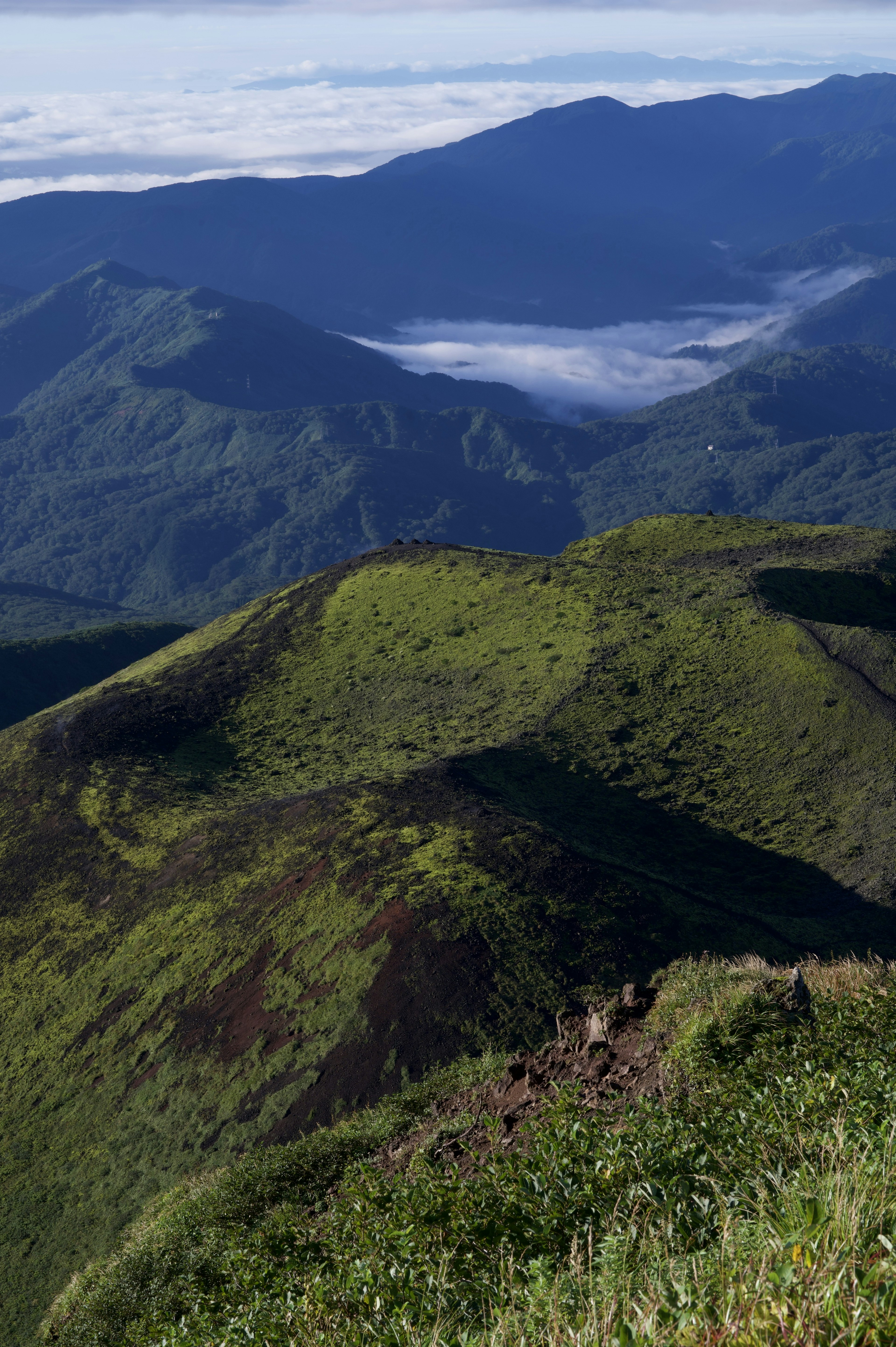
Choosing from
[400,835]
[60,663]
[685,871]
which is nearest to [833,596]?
[685,871]

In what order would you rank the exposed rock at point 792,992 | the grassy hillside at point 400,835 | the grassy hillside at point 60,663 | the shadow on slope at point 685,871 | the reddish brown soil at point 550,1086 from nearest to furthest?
the reddish brown soil at point 550,1086 → the exposed rock at point 792,992 → the grassy hillside at point 400,835 → the shadow on slope at point 685,871 → the grassy hillside at point 60,663

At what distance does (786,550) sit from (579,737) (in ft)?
125

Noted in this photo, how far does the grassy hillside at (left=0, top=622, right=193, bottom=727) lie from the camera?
158125mm

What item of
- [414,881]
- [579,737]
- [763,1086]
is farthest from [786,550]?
[763,1086]

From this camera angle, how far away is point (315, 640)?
276 ft

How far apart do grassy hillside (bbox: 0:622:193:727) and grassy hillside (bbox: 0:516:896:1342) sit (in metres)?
76.3

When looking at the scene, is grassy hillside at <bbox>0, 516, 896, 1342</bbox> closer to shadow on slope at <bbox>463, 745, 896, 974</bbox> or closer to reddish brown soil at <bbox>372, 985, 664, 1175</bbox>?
shadow on slope at <bbox>463, 745, 896, 974</bbox>

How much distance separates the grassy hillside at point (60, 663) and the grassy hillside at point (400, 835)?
250ft

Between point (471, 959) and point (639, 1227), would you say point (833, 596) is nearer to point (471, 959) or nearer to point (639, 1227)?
point (471, 959)

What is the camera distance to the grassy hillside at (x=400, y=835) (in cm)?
3775

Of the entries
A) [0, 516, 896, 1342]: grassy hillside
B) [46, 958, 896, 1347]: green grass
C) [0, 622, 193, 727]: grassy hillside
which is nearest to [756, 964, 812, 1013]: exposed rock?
[46, 958, 896, 1347]: green grass

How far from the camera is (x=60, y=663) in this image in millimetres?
171625

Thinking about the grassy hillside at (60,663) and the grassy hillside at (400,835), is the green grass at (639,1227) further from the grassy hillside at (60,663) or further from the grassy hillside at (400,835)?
the grassy hillside at (60,663)

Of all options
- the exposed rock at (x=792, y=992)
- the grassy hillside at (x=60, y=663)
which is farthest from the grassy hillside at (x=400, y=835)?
the grassy hillside at (x=60, y=663)
